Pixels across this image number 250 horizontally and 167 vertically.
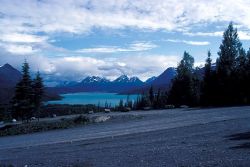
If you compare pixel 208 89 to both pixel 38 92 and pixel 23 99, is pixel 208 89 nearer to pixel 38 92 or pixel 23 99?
pixel 38 92

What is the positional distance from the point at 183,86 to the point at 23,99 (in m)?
28.3

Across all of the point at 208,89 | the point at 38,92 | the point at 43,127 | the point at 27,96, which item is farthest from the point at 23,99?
the point at 208,89

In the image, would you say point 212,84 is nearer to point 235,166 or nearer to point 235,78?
point 235,78

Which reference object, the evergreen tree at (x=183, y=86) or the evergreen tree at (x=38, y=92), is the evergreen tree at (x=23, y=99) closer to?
the evergreen tree at (x=38, y=92)

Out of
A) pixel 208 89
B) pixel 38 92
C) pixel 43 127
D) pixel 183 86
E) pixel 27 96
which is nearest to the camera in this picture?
pixel 43 127

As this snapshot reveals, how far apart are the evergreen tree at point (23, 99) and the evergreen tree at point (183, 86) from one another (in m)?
26.1

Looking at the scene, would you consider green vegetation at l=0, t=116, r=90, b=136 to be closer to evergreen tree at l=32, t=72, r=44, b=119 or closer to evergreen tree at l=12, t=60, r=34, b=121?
evergreen tree at l=12, t=60, r=34, b=121

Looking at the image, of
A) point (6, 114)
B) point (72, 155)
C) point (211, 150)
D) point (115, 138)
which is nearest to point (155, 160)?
point (211, 150)

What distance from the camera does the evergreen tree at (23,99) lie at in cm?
5778

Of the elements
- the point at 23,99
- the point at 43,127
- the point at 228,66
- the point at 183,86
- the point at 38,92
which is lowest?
the point at 43,127

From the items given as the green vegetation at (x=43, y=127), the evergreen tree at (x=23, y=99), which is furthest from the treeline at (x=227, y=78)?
the evergreen tree at (x=23, y=99)

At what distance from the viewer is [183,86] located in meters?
72.9

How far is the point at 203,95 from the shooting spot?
64.1 metres

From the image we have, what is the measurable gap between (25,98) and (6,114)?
36045 millimetres
